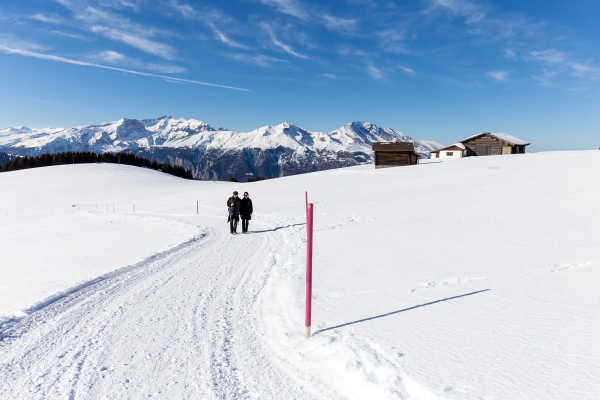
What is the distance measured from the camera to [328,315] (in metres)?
5.97

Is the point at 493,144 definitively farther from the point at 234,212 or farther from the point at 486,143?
the point at 234,212

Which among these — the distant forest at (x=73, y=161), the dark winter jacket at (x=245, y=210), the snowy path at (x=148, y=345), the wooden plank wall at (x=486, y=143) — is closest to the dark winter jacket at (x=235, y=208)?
the dark winter jacket at (x=245, y=210)

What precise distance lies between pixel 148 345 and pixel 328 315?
2.83 meters

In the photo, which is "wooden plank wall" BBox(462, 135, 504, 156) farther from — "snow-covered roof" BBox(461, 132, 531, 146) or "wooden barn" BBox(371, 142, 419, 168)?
"wooden barn" BBox(371, 142, 419, 168)

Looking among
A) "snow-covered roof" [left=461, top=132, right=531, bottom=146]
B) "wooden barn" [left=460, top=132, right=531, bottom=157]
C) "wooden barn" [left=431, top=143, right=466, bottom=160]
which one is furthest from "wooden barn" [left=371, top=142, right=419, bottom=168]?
"snow-covered roof" [left=461, top=132, right=531, bottom=146]

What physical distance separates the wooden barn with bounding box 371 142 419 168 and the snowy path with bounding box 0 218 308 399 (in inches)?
2122

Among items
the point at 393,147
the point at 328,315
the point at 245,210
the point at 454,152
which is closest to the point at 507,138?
the point at 454,152

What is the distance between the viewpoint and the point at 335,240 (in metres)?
12.8

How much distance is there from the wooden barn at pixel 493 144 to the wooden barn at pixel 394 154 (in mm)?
14796

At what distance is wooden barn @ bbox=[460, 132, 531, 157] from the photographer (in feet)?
208

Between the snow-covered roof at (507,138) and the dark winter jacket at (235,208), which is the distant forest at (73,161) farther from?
the dark winter jacket at (235,208)

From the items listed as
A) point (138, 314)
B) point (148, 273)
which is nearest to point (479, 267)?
point (138, 314)

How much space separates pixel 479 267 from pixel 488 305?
2408mm

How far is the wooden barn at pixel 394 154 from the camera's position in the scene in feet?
194
